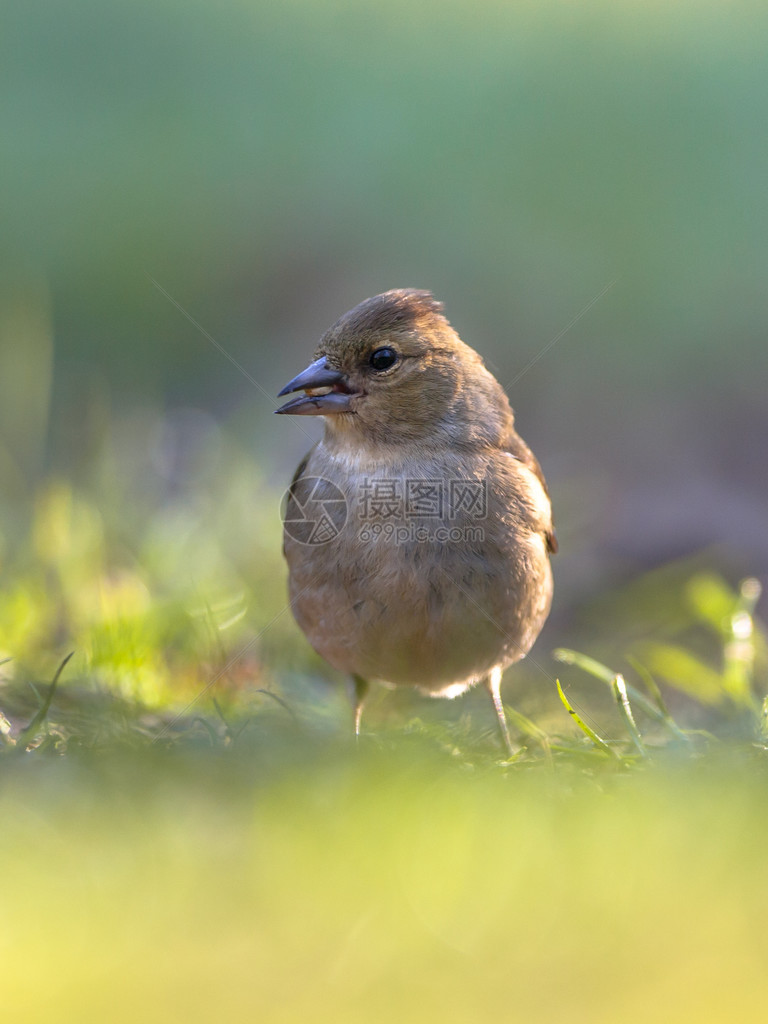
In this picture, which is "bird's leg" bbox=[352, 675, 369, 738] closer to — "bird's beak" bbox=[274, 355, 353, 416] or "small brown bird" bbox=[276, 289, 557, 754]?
"small brown bird" bbox=[276, 289, 557, 754]

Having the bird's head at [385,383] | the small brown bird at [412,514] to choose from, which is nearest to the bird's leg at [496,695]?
the small brown bird at [412,514]

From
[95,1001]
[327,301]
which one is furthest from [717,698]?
[327,301]

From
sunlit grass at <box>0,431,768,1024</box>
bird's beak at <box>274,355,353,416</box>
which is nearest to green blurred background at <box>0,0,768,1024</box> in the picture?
sunlit grass at <box>0,431,768,1024</box>

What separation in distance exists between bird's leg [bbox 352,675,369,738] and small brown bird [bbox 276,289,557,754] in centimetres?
29

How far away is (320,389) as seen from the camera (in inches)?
169

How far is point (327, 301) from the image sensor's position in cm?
828

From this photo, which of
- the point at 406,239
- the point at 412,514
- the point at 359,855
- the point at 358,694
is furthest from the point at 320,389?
the point at 406,239

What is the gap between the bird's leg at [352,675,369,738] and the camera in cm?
465

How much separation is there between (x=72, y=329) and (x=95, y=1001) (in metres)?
6.46

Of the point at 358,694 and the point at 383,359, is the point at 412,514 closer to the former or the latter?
the point at 383,359

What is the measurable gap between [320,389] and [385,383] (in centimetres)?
26

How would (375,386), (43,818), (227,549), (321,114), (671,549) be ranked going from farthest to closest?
(321,114), (671,549), (227,549), (375,386), (43,818)

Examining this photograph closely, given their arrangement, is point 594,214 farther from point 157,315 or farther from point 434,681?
point 434,681

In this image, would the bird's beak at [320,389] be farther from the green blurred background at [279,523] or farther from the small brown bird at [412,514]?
the green blurred background at [279,523]
